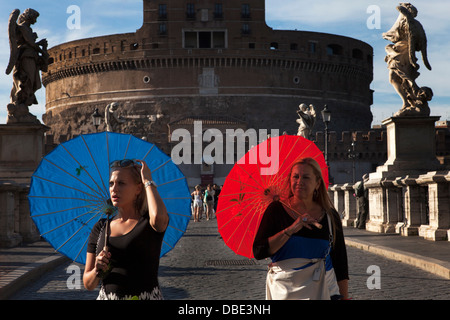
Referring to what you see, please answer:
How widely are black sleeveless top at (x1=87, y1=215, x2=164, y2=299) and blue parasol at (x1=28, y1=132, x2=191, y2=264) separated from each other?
46 cm

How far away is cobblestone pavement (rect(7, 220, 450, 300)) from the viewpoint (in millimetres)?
5844

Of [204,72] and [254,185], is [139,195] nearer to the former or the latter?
[254,185]

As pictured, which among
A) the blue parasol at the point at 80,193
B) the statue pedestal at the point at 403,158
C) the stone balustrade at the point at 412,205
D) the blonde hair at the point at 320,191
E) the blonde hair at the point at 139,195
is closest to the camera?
the blonde hair at the point at 139,195

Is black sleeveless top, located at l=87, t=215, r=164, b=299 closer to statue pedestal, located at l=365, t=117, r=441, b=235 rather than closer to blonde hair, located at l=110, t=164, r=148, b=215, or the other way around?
blonde hair, located at l=110, t=164, r=148, b=215

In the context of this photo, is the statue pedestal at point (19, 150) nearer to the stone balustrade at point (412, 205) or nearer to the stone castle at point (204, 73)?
the stone balustrade at point (412, 205)

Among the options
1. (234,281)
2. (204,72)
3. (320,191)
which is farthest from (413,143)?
(204,72)

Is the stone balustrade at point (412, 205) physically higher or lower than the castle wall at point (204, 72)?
lower

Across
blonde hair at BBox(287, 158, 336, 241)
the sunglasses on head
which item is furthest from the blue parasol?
blonde hair at BBox(287, 158, 336, 241)

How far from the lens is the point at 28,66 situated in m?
12.0

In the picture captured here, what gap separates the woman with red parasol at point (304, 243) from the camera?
9.98 ft

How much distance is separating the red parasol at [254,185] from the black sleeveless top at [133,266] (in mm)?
846

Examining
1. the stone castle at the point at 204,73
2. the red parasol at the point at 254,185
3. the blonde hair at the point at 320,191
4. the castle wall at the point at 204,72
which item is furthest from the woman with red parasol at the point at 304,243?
the castle wall at the point at 204,72
